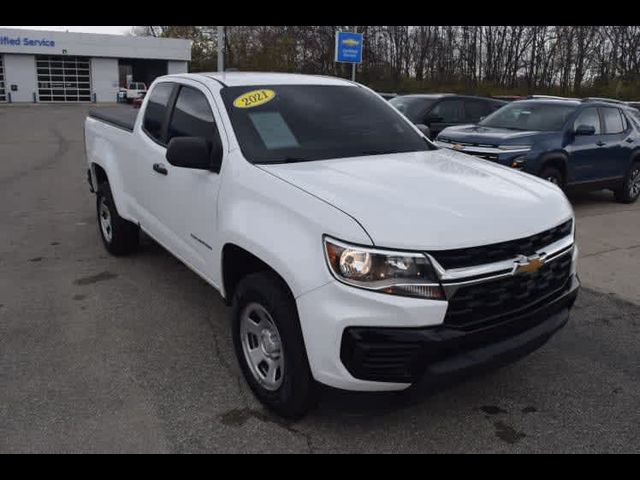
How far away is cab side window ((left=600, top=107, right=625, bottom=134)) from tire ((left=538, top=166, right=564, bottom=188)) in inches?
64.9

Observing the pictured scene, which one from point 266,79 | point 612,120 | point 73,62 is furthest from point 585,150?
point 73,62

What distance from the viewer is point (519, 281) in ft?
9.46

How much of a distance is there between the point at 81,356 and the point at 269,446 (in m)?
1.65

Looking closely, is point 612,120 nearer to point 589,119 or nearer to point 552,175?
point 589,119

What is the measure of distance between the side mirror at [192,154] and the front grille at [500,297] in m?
1.73

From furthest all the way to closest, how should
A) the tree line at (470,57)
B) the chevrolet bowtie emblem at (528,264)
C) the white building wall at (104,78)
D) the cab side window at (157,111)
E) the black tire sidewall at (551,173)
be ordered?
1. the white building wall at (104,78)
2. the tree line at (470,57)
3. the black tire sidewall at (551,173)
4. the cab side window at (157,111)
5. the chevrolet bowtie emblem at (528,264)

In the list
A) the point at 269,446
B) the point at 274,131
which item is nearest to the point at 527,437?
the point at 269,446

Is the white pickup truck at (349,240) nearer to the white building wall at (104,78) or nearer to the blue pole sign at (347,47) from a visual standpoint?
the blue pole sign at (347,47)

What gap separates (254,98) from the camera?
4.00 meters

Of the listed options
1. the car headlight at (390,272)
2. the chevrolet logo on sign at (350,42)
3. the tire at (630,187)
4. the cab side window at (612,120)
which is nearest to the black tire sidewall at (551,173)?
the cab side window at (612,120)

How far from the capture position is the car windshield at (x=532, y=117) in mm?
9016

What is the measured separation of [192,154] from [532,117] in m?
7.11

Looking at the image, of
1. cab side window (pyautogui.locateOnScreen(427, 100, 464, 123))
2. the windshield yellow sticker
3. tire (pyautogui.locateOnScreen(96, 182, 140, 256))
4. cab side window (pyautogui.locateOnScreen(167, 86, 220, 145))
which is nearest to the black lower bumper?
cab side window (pyautogui.locateOnScreen(167, 86, 220, 145))
